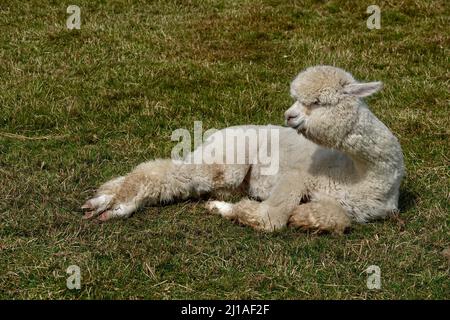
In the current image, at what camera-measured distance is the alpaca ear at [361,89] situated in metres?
5.28

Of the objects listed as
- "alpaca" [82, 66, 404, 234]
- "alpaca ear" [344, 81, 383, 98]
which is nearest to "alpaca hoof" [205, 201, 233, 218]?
"alpaca" [82, 66, 404, 234]

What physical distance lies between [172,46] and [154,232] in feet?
18.5

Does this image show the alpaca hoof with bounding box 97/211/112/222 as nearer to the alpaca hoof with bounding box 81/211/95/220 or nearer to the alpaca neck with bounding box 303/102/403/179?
the alpaca hoof with bounding box 81/211/95/220

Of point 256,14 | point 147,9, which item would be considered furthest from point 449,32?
point 147,9

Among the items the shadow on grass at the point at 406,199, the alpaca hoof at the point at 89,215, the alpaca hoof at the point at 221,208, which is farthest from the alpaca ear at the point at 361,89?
the alpaca hoof at the point at 89,215

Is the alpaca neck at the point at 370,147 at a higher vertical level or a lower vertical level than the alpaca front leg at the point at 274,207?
higher

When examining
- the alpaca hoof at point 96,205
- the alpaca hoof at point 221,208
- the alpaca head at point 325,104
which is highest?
the alpaca head at point 325,104

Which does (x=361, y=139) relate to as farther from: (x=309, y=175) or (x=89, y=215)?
(x=89, y=215)

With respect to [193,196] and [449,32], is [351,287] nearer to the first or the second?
[193,196]

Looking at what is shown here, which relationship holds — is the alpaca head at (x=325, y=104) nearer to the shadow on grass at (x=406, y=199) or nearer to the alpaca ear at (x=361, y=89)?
the alpaca ear at (x=361, y=89)

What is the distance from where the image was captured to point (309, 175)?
5.77 metres

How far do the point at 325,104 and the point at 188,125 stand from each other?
10.5ft

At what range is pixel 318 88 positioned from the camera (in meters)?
5.25

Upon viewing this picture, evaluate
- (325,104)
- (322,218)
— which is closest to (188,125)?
(322,218)
